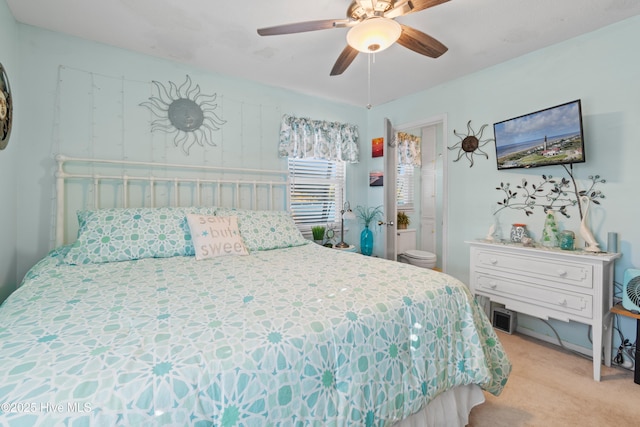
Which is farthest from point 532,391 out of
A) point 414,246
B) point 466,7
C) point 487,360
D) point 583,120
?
point 414,246

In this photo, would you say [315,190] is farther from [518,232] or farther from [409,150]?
[518,232]

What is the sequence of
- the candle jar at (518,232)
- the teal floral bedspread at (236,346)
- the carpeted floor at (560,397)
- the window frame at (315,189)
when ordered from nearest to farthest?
the teal floral bedspread at (236,346)
the carpeted floor at (560,397)
the candle jar at (518,232)
the window frame at (315,189)

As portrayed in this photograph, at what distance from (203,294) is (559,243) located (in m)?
2.70

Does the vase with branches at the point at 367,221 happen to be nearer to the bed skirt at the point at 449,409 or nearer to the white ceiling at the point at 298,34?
the white ceiling at the point at 298,34

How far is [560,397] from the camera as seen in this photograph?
6.09 ft

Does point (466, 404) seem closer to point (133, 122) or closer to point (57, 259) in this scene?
point (57, 259)

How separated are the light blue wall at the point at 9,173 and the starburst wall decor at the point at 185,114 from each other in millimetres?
835

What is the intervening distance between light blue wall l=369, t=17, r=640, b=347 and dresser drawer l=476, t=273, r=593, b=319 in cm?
41

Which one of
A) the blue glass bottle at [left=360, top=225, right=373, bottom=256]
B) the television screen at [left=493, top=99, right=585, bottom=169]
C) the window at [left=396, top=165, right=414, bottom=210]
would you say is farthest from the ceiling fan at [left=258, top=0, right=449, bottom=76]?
the window at [left=396, top=165, right=414, bottom=210]

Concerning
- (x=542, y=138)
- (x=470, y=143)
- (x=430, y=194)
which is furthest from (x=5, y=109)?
(x=430, y=194)

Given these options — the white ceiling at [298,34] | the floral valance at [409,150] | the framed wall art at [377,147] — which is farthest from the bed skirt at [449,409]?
the floral valance at [409,150]

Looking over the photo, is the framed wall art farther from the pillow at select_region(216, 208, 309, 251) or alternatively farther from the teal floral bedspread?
the teal floral bedspread

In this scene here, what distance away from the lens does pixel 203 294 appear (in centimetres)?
136

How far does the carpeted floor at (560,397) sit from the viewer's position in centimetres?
166
